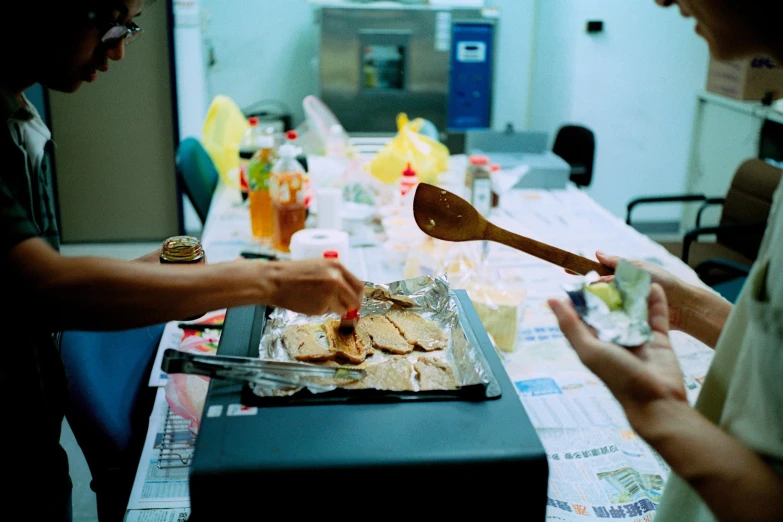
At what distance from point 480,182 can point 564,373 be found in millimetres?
1036

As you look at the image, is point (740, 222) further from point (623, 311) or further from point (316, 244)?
point (623, 311)

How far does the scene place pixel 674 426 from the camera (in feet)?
2.32

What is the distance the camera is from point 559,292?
186 centimetres

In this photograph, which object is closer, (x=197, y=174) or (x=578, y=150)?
(x=197, y=174)

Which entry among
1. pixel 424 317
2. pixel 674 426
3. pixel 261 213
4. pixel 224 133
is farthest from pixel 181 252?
pixel 224 133

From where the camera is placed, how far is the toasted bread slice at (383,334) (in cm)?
108

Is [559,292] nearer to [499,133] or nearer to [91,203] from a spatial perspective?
[499,133]

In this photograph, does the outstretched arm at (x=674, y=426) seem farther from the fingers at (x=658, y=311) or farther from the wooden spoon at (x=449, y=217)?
the wooden spoon at (x=449, y=217)

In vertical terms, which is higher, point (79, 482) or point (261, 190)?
point (261, 190)

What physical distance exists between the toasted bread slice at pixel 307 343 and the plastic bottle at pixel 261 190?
1.19m

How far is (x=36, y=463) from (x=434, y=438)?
0.57 meters

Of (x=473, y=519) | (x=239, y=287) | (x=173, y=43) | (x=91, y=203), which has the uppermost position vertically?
(x=173, y=43)

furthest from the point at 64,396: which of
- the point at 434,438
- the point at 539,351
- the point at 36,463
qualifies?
the point at 539,351

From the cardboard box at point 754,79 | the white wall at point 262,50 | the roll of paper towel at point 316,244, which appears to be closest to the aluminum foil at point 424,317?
the roll of paper towel at point 316,244
